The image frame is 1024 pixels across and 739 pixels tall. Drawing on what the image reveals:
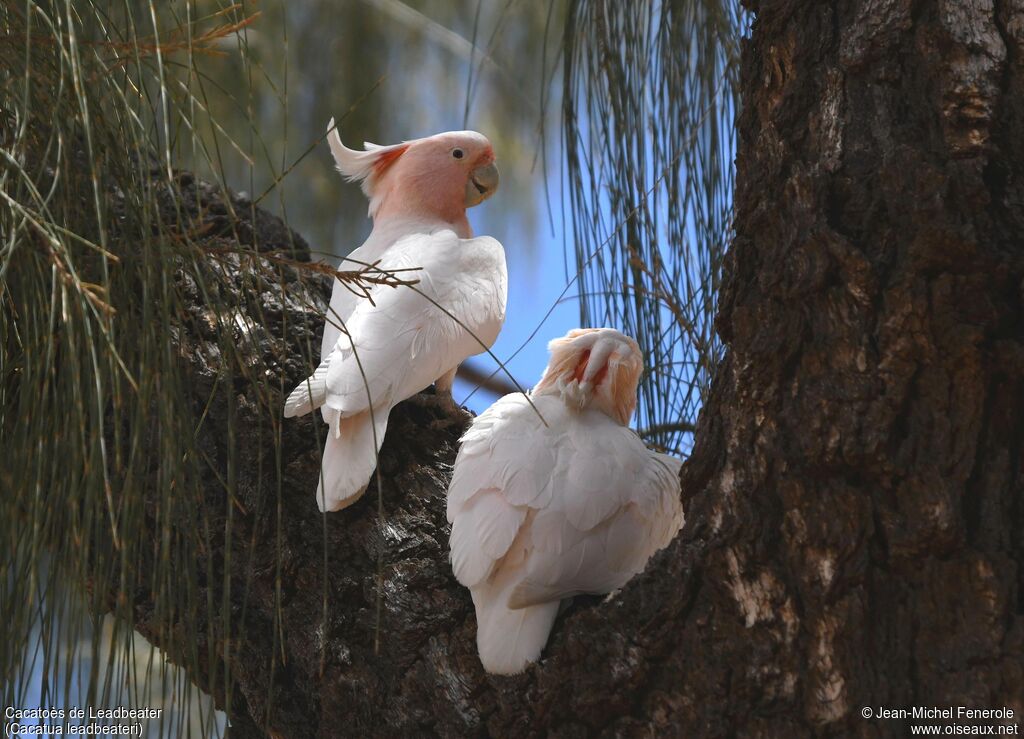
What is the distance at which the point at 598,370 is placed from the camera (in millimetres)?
1681

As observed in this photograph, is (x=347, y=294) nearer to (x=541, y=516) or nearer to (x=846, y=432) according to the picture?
(x=541, y=516)

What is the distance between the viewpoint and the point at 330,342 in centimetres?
173

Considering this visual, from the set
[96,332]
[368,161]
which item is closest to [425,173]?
[368,161]

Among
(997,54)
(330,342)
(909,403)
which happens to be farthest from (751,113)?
(330,342)

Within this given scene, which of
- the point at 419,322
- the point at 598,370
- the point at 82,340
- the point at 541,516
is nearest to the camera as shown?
the point at 82,340

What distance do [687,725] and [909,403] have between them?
36cm

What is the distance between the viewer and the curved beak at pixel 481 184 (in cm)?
239

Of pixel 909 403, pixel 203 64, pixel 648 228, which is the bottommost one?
pixel 909 403

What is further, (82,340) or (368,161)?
(368,161)

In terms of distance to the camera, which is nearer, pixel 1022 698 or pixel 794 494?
pixel 1022 698

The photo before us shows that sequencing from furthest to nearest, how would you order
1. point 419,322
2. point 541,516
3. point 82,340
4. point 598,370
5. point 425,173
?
1. point 425,173
2. point 419,322
3. point 598,370
4. point 541,516
5. point 82,340

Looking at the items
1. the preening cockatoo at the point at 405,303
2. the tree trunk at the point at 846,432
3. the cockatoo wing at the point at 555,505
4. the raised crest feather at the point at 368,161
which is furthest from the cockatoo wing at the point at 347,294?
the tree trunk at the point at 846,432

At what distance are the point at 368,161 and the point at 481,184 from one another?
241 millimetres

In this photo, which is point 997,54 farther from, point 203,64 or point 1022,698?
point 203,64
